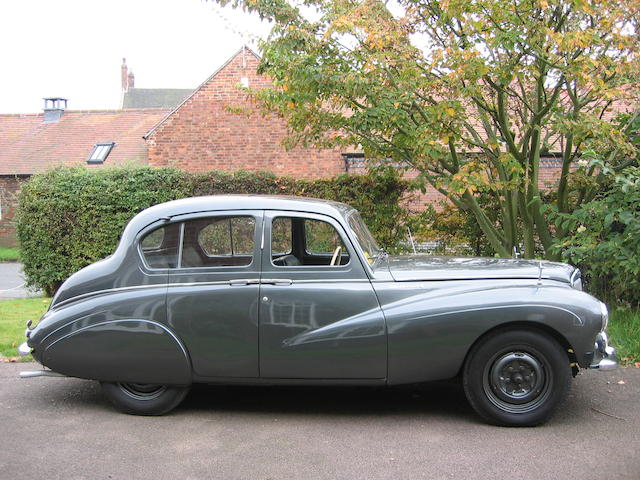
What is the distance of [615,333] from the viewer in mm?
6250

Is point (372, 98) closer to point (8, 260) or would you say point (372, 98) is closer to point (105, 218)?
point (105, 218)

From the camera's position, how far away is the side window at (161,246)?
4.59m

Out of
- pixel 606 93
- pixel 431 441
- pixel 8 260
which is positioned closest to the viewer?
pixel 431 441

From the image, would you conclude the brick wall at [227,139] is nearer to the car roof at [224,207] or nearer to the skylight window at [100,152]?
the skylight window at [100,152]

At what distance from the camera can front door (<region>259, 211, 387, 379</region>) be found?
4.26m

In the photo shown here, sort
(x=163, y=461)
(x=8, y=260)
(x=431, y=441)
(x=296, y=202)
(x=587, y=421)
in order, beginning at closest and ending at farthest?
1. (x=163, y=461)
2. (x=431, y=441)
3. (x=587, y=421)
4. (x=296, y=202)
5. (x=8, y=260)

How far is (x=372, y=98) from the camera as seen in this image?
22.3 feet

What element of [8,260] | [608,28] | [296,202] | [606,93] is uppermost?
[608,28]

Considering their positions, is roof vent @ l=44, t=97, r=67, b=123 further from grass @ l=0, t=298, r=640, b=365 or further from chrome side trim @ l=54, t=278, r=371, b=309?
chrome side trim @ l=54, t=278, r=371, b=309

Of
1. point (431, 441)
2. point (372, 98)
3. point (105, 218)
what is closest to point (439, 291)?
point (431, 441)

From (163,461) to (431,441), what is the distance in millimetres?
1744

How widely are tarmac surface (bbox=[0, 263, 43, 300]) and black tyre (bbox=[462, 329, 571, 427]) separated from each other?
9.04 m

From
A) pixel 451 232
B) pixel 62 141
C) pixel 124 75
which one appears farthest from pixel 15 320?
pixel 124 75

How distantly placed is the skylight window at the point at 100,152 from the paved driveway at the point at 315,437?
20.8 meters
